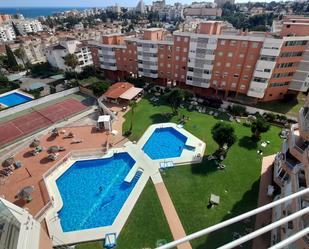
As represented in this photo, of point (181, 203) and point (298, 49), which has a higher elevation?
point (298, 49)

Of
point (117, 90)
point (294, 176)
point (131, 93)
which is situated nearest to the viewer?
point (294, 176)

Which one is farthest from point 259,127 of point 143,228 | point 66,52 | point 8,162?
point 66,52

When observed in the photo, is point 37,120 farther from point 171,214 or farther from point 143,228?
point 171,214

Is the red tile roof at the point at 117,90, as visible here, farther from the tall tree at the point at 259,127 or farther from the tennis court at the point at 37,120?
the tall tree at the point at 259,127

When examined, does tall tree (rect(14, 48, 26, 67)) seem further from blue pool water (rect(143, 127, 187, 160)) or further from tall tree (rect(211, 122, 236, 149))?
tall tree (rect(211, 122, 236, 149))

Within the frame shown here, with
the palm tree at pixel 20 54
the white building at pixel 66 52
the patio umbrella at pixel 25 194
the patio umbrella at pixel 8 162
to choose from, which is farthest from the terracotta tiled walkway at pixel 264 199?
the palm tree at pixel 20 54

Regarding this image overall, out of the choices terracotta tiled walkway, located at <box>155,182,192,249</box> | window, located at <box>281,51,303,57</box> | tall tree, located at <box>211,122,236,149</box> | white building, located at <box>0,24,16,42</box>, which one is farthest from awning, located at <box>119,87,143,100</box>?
white building, located at <box>0,24,16,42</box>

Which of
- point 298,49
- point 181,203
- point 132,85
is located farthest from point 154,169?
point 298,49

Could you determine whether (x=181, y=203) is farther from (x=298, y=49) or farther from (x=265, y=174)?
(x=298, y=49)
